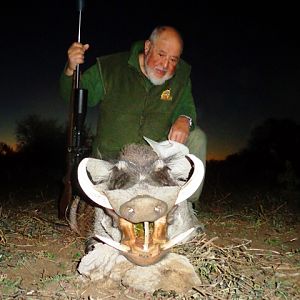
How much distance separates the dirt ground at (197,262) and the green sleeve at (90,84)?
1.23 m

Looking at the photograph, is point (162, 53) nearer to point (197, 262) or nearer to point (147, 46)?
point (147, 46)

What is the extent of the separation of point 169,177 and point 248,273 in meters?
0.80

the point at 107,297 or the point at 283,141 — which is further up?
the point at 107,297

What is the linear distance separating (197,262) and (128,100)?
6.10 ft

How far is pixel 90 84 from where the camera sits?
427 cm

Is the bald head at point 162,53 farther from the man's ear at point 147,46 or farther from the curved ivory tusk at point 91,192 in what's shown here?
the curved ivory tusk at point 91,192

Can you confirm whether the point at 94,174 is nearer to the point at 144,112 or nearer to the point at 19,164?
Result: the point at 144,112

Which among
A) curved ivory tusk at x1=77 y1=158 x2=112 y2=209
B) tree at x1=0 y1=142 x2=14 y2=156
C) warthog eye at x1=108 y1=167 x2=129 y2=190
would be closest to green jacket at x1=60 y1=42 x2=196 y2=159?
warthog eye at x1=108 y1=167 x2=129 y2=190

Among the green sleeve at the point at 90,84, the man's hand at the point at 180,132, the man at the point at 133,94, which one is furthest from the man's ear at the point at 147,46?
the man's hand at the point at 180,132

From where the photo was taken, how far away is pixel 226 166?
12.5 metres

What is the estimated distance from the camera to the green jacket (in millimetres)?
4203

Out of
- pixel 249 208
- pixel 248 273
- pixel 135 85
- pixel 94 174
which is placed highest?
pixel 135 85

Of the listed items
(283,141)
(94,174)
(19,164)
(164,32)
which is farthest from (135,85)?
(283,141)

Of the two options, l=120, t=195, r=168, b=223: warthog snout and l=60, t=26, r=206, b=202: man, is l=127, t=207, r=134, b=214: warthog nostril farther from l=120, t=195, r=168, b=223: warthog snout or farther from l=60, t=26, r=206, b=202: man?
l=60, t=26, r=206, b=202: man
